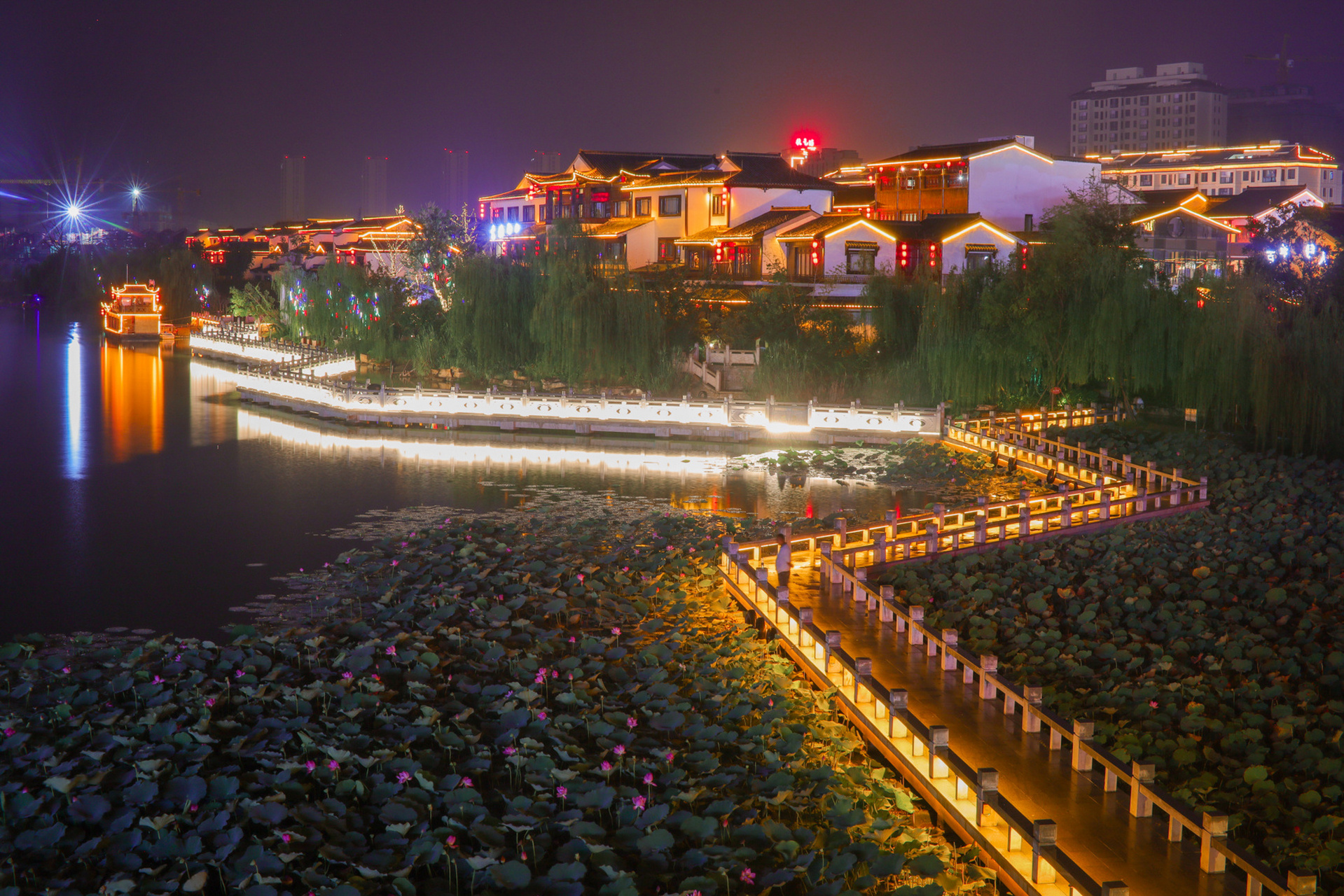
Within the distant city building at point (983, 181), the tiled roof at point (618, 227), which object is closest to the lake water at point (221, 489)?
the tiled roof at point (618, 227)

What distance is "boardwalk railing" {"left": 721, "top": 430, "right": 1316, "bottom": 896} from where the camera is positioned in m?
5.47

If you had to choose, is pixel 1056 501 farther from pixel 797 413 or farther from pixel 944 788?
pixel 944 788

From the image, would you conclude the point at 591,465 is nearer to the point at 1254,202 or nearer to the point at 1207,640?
the point at 1207,640

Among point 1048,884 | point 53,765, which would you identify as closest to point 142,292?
point 53,765

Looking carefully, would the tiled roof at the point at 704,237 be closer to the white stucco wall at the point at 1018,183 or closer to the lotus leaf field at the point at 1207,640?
the white stucco wall at the point at 1018,183

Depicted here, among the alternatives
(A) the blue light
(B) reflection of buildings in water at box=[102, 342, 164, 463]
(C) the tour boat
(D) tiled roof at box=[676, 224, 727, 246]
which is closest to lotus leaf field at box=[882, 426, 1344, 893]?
(A) the blue light

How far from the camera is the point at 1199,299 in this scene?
2055 centimetres

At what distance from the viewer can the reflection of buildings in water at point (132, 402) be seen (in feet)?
70.9

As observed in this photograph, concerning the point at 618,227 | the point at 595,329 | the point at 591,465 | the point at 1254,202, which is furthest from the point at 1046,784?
the point at 1254,202

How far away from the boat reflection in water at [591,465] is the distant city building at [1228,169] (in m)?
37.6

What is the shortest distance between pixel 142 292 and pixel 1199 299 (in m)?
44.0

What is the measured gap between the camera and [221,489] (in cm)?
1750

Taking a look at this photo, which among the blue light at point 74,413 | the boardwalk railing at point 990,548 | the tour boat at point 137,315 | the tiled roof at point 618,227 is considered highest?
the tiled roof at point 618,227

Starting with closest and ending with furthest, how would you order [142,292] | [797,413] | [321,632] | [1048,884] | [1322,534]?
[1048,884] → [321,632] → [1322,534] → [797,413] → [142,292]
